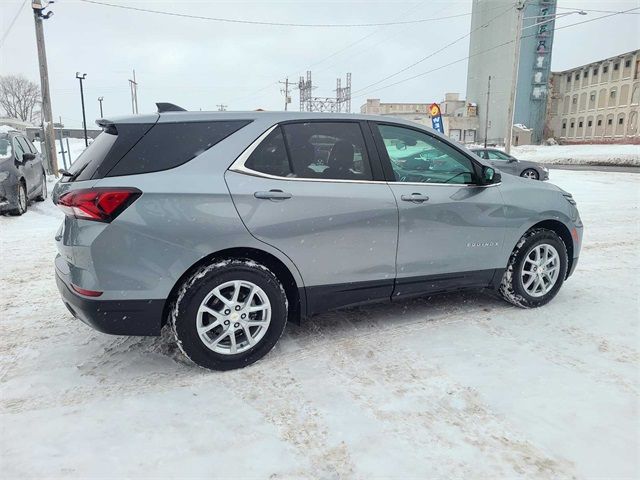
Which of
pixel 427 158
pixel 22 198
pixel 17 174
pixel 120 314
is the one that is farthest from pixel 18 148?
pixel 427 158

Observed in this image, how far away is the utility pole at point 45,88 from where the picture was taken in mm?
14406

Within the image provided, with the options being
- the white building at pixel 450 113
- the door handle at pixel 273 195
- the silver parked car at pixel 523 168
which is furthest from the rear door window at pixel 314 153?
the white building at pixel 450 113

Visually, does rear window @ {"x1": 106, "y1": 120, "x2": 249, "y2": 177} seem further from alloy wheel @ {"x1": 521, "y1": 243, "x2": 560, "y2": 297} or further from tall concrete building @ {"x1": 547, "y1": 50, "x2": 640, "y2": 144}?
tall concrete building @ {"x1": 547, "y1": 50, "x2": 640, "y2": 144}

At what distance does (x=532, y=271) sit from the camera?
13.7ft

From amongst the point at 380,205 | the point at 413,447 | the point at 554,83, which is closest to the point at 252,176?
the point at 380,205

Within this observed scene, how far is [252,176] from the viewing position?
307 centimetres

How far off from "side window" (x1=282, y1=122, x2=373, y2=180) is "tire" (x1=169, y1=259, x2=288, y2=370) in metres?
0.79

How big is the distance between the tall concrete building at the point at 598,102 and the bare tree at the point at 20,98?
7752 centimetres

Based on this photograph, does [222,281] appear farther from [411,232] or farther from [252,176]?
[411,232]

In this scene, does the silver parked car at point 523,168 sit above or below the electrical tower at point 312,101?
below

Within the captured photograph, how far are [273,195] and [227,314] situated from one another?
2.72 feet

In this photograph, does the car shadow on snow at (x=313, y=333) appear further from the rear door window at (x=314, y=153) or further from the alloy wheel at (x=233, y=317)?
the rear door window at (x=314, y=153)

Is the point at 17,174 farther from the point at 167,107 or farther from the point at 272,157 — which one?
the point at 272,157

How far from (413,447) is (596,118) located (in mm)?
69853
